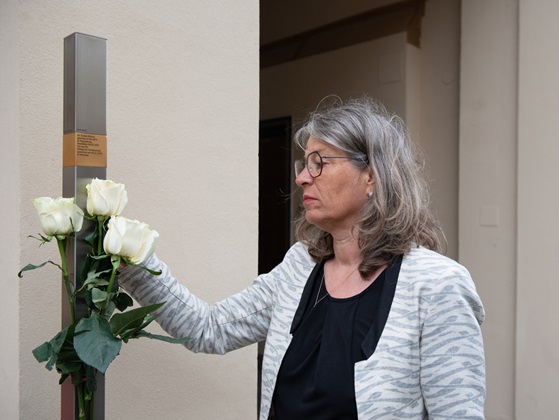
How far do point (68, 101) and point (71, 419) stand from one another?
2.35 ft

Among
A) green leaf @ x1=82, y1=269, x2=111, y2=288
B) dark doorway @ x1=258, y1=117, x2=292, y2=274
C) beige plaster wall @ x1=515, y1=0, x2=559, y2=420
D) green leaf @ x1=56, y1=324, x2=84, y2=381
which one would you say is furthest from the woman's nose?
dark doorway @ x1=258, y1=117, x2=292, y2=274

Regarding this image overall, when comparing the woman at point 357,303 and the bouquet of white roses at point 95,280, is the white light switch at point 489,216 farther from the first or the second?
the bouquet of white roses at point 95,280

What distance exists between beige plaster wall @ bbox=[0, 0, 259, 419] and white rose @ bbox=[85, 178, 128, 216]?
1.50ft

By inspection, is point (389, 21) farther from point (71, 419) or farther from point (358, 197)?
point (71, 419)

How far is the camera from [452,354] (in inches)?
46.8

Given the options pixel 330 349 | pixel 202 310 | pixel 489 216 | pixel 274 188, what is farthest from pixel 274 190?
pixel 330 349

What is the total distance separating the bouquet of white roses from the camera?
1.07 m

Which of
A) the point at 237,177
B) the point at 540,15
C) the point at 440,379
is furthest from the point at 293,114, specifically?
the point at 440,379

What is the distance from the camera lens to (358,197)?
1429 mm

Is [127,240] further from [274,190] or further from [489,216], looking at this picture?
[274,190]

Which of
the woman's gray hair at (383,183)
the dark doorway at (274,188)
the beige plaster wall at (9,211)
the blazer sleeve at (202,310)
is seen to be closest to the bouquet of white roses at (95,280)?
the blazer sleeve at (202,310)

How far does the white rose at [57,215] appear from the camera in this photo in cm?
110

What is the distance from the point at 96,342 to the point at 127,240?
21 cm

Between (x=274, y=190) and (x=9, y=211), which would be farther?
(x=274, y=190)
